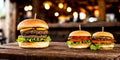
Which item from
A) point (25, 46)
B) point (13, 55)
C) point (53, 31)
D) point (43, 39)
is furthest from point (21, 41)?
point (53, 31)

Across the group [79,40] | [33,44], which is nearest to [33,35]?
[33,44]

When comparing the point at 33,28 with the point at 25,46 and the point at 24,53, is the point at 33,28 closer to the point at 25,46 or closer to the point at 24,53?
the point at 25,46

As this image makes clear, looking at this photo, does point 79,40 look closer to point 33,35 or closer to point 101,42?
point 101,42

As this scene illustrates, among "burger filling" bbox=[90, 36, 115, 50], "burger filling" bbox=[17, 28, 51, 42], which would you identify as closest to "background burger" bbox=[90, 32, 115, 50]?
"burger filling" bbox=[90, 36, 115, 50]

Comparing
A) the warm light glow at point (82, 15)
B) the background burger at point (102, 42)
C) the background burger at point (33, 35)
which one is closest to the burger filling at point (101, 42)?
the background burger at point (102, 42)

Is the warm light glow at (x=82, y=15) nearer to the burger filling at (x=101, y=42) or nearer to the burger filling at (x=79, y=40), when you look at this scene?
the burger filling at (x=79, y=40)
